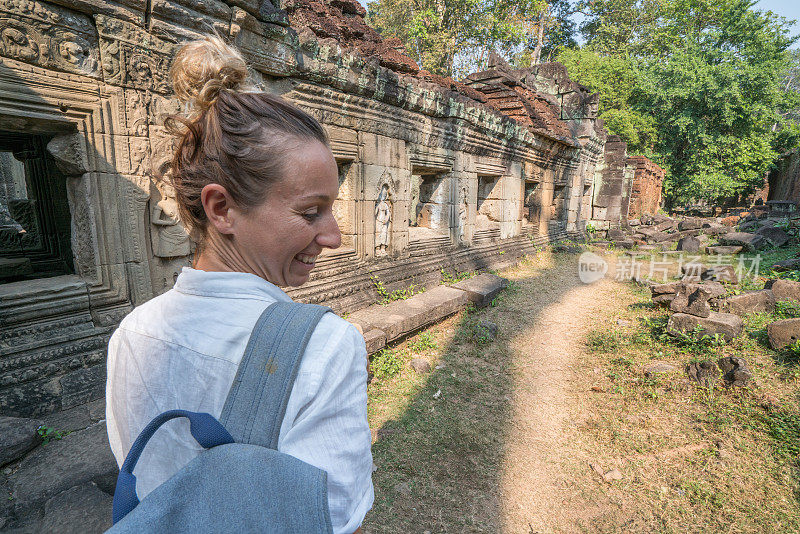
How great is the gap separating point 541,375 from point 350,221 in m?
3.10

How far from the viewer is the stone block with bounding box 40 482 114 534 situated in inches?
76.5

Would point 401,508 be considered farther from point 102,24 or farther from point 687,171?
point 687,171

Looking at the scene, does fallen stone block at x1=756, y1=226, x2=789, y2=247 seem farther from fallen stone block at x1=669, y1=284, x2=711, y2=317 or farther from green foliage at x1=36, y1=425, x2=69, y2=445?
green foliage at x1=36, y1=425, x2=69, y2=445

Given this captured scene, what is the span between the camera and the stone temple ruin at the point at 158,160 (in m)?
2.78

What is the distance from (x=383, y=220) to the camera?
5.87 m

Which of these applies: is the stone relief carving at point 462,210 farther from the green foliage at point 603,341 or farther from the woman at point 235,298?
the woman at point 235,298

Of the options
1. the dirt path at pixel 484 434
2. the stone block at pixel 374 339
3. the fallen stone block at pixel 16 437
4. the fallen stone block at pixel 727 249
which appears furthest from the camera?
the fallen stone block at pixel 727 249

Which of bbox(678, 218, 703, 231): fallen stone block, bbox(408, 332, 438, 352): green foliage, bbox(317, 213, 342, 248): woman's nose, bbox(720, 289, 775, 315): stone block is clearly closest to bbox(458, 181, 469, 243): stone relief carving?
bbox(408, 332, 438, 352): green foliage

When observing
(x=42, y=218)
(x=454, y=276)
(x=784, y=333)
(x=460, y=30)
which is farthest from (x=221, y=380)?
(x=460, y=30)

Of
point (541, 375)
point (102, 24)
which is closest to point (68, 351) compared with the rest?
point (102, 24)

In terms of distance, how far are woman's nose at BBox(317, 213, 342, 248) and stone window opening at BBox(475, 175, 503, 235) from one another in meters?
8.04

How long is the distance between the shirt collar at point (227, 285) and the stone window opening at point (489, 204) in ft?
27.1

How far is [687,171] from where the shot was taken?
19.5m

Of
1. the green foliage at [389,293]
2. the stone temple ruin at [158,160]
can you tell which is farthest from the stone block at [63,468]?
the green foliage at [389,293]
